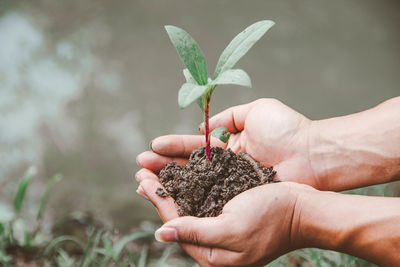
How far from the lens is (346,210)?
903 millimetres

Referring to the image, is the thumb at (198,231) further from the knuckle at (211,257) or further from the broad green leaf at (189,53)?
the broad green leaf at (189,53)

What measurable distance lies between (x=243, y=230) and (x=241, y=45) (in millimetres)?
536

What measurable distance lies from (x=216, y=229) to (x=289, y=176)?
0.46 meters

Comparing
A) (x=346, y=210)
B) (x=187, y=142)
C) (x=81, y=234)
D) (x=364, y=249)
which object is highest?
(x=187, y=142)

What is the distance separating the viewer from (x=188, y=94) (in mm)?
805

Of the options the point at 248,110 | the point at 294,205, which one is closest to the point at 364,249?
the point at 294,205

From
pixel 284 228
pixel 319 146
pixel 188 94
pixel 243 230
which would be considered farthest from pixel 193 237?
pixel 319 146

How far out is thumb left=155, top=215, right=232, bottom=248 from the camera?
2.84ft

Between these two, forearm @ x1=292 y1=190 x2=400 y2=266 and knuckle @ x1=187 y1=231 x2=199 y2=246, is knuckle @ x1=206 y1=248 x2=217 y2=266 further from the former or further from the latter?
forearm @ x1=292 y1=190 x2=400 y2=266

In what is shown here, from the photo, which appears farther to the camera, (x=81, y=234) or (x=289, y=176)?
(x=81, y=234)

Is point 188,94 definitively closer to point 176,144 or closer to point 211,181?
point 211,181

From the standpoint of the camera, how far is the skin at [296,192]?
34.6 inches

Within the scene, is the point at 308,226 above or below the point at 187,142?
below

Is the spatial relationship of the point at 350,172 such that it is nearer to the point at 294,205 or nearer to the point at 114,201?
the point at 294,205
